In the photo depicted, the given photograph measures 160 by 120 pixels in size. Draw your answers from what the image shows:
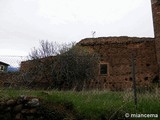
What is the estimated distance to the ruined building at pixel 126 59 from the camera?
862 inches

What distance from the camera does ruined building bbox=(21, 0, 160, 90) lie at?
21898mm

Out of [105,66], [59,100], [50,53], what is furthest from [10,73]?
[59,100]

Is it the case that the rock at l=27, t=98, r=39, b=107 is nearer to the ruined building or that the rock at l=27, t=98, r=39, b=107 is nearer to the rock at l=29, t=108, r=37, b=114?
the rock at l=29, t=108, r=37, b=114

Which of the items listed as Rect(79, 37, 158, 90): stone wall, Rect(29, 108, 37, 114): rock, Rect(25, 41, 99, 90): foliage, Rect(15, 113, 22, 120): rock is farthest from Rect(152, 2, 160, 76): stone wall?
Rect(15, 113, 22, 120): rock

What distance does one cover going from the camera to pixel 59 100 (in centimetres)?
671

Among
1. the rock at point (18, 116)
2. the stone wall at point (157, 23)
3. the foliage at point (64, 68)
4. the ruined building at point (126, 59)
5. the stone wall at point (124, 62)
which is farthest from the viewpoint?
the stone wall at point (124, 62)

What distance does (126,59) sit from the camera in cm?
2283

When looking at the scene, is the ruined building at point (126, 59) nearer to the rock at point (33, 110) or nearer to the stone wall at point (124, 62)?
the stone wall at point (124, 62)

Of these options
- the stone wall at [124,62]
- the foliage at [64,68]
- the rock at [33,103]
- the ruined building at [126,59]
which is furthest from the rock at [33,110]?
the stone wall at [124,62]

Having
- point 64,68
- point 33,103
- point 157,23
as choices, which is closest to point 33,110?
point 33,103

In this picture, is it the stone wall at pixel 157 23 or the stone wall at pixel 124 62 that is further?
the stone wall at pixel 124 62

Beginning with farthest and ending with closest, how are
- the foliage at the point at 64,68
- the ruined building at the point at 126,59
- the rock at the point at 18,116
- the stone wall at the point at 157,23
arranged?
the ruined building at the point at 126,59
the stone wall at the point at 157,23
the foliage at the point at 64,68
the rock at the point at 18,116

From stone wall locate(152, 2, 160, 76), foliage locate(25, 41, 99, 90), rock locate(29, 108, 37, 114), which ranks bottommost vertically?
rock locate(29, 108, 37, 114)

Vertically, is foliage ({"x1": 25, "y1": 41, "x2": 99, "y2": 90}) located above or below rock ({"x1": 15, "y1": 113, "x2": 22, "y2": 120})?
above
